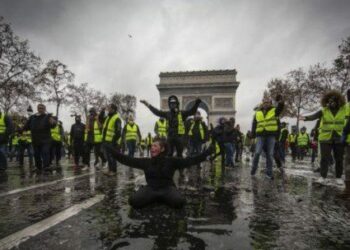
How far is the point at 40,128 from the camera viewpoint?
300 inches

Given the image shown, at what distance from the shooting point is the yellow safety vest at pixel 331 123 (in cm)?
568

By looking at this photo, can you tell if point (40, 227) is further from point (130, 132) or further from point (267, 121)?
point (130, 132)

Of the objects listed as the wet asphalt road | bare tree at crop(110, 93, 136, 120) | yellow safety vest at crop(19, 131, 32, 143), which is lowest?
the wet asphalt road

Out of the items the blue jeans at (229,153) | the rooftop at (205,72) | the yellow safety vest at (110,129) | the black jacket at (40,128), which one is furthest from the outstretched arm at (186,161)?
the rooftop at (205,72)

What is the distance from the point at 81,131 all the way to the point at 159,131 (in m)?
3.82

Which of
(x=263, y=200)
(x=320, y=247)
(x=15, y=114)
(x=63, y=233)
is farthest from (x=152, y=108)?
(x=15, y=114)

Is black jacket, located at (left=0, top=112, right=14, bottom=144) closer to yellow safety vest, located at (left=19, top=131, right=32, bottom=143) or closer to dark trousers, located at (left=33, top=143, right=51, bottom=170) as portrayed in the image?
dark trousers, located at (left=33, top=143, right=51, bottom=170)

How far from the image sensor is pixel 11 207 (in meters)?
3.52

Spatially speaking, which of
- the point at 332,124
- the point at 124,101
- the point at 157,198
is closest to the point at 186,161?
the point at 157,198

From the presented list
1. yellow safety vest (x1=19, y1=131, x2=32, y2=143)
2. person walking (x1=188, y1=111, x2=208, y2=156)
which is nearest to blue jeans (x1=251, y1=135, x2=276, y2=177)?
person walking (x1=188, y1=111, x2=208, y2=156)

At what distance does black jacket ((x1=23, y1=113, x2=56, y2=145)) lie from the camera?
7.63m

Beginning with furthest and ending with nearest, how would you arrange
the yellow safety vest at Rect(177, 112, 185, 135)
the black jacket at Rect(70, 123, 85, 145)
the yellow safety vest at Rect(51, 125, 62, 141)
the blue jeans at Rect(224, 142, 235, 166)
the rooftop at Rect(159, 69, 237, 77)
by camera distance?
the rooftop at Rect(159, 69, 237, 77)
the yellow safety vest at Rect(51, 125, 62, 141)
the blue jeans at Rect(224, 142, 235, 166)
the black jacket at Rect(70, 123, 85, 145)
the yellow safety vest at Rect(177, 112, 185, 135)

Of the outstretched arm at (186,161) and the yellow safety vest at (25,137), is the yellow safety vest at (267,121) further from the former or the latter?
the yellow safety vest at (25,137)

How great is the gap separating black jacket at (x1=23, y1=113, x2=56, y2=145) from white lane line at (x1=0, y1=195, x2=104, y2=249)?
4503 millimetres
